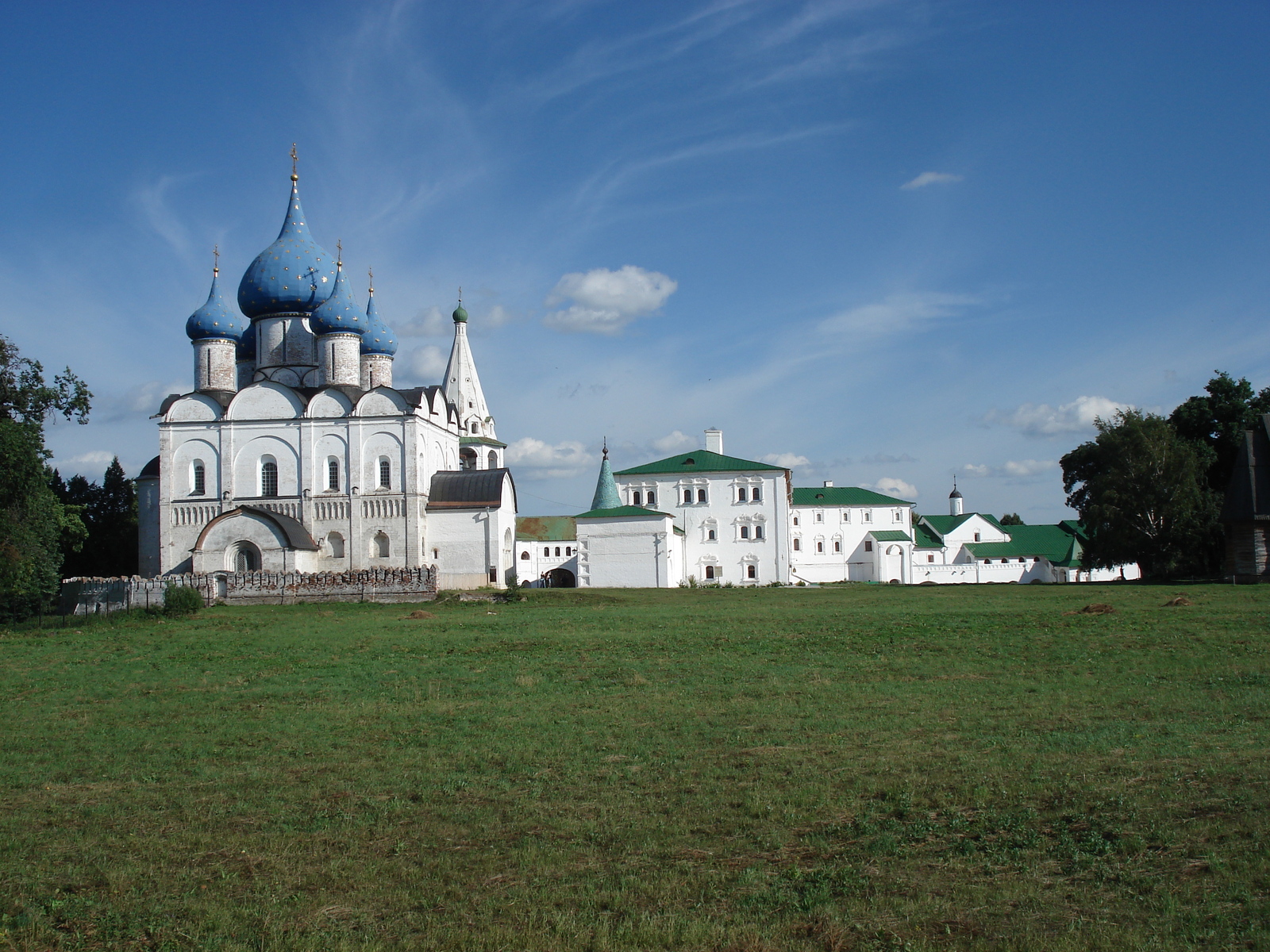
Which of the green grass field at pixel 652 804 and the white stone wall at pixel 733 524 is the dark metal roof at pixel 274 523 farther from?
the green grass field at pixel 652 804

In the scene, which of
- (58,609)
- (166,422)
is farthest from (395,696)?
(166,422)

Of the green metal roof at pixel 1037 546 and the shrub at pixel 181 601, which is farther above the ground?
the green metal roof at pixel 1037 546

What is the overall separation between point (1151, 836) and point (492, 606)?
25.4 meters

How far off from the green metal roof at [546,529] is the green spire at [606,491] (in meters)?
6.06

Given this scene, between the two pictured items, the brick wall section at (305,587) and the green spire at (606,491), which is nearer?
the brick wall section at (305,587)

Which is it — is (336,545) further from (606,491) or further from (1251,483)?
(1251,483)

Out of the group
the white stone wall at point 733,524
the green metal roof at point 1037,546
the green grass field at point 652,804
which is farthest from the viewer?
the green metal roof at point 1037,546

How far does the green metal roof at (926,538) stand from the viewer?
239 feet

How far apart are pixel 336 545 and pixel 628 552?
12.6 meters

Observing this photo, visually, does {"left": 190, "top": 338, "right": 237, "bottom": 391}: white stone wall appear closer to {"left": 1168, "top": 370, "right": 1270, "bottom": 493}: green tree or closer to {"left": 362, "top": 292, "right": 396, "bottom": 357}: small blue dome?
{"left": 362, "top": 292, "right": 396, "bottom": 357}: small blue dome

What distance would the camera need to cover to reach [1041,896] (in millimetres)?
5391

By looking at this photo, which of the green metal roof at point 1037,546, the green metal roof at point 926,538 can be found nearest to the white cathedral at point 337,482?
the green metal roof at point 1037,546

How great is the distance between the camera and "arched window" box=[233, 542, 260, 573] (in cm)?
4062

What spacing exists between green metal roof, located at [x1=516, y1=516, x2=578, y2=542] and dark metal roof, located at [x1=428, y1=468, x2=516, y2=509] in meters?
11.4
